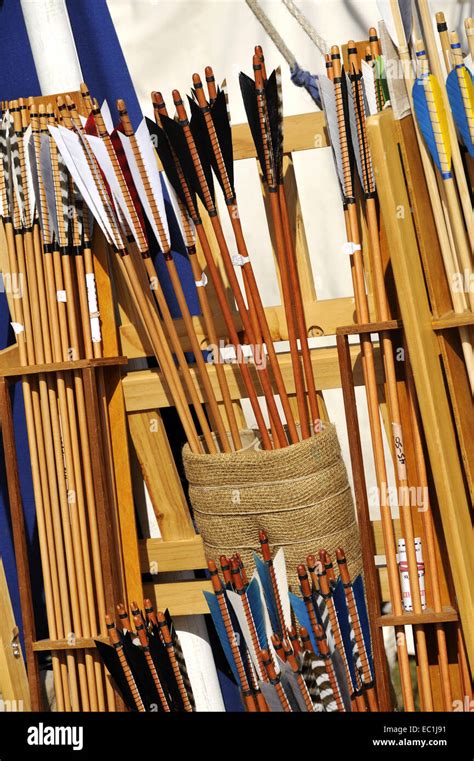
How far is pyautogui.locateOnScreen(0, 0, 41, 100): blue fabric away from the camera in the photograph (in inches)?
91.5

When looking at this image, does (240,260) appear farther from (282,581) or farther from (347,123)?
(282,581)

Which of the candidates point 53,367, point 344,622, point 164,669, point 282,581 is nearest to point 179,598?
point 164,669

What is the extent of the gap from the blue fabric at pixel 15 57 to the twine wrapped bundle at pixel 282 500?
103cm

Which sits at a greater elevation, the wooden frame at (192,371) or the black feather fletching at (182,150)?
the black feather fletching at (182,150)

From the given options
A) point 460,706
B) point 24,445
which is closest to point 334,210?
point 24,445

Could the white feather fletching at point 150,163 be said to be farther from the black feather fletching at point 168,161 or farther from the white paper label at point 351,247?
the white paper label at point 351,247

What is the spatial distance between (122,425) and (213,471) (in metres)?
0.31

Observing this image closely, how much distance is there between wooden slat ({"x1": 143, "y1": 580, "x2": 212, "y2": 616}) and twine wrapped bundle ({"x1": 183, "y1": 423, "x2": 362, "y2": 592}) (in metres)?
0.27

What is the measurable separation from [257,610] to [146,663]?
28 cm

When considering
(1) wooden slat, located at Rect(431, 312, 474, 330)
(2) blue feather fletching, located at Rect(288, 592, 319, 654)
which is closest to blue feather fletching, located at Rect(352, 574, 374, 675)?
(2) blue feather fletching, located at Rect(288, 592, 319, 654)

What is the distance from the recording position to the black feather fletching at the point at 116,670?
2049 millimetres

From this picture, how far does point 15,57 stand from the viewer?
7.67 feet

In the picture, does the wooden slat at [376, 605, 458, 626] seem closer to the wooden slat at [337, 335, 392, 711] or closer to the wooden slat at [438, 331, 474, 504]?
the wooden slat at [337, 335, 392, 711]

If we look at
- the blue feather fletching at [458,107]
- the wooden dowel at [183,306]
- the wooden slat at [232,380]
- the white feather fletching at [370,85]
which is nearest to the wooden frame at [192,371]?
the wooden slat at [232,380]
